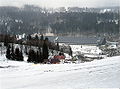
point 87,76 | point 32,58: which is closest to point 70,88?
point 87,76

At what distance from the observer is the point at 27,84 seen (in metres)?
14.2

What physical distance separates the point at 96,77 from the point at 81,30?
170839 mm

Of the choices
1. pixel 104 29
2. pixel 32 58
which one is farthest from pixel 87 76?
pixel 104 29

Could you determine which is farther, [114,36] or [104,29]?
[104,29]

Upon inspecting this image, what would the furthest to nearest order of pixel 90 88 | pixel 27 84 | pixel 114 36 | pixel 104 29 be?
pixel 104 29, pixel 114 36, pixel 27 84, pixel 90 88

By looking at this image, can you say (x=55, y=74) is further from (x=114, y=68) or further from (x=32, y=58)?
(x=32, y=58)

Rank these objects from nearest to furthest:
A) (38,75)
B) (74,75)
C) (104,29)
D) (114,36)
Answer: (74,75) → (38,75) → (114,36) → (104,29)

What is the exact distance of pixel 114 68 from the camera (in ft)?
51.9

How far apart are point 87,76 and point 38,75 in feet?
9.70

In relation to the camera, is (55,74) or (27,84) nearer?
(27,84)

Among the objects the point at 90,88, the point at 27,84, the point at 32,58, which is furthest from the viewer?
the point at 32,58

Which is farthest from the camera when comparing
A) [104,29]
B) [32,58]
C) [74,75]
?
[104,29]

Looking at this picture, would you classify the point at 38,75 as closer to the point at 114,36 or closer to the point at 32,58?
the point at 32,58

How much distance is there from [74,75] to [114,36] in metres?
144
